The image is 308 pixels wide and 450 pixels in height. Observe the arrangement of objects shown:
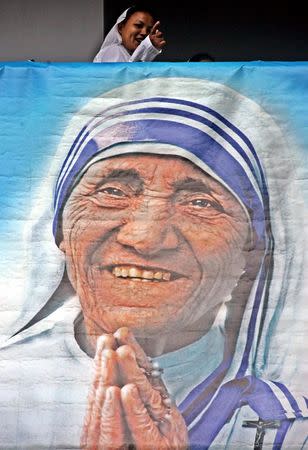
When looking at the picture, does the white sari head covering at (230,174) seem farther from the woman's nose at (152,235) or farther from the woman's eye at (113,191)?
the woman's nose at (152,235)

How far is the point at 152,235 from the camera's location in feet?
15.6

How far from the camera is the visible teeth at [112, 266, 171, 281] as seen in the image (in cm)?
474

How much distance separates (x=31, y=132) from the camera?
4.82 metres

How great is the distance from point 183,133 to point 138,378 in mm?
959

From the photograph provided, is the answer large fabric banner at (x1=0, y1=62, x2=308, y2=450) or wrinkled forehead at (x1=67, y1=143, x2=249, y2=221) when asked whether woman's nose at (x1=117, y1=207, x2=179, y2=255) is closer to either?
large fabric banner at (x1=0, y1=62, x2=308, y2=450)

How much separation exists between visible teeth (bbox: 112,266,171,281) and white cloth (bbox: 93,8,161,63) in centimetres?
101

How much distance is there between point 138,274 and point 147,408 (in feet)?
1.69

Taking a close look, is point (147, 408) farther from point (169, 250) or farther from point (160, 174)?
point (160, 174)

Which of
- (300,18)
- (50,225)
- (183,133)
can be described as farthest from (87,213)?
(300,18)

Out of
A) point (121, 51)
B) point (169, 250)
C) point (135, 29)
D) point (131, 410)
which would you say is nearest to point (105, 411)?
point (131, 410)

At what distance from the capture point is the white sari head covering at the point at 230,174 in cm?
471

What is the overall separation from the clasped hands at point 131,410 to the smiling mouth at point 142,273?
0.27 m

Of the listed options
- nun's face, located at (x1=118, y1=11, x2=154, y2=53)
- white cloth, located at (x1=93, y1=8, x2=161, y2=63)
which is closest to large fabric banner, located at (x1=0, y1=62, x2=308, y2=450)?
white cloth, located at (x1=93, y1=8, x2=161, y2=63)

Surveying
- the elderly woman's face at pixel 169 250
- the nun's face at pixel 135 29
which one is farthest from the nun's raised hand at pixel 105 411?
the nun's face at pixel 135 29
